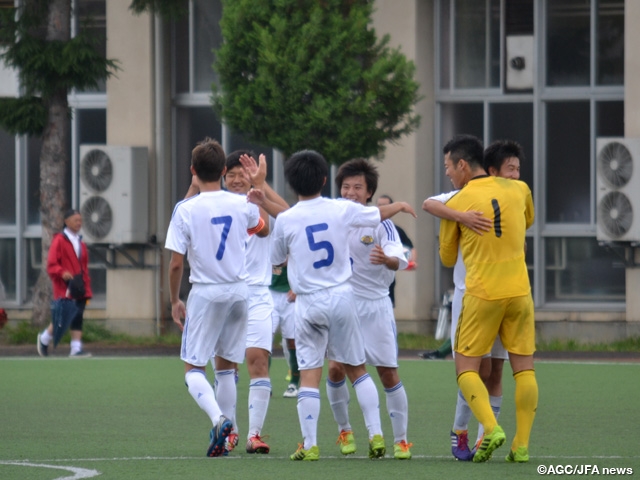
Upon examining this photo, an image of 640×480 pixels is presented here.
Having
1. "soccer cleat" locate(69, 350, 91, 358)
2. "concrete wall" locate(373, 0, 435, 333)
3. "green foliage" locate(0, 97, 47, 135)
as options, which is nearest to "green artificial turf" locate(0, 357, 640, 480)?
"soccer cleat" locate(69, 350, 91, 358)

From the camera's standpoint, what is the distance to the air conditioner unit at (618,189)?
19906 mm

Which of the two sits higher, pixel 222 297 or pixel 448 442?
pixel 222 297

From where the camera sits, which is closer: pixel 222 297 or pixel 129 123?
pixel 222 297

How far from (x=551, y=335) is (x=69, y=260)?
299 inches

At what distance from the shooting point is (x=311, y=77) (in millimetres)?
18531

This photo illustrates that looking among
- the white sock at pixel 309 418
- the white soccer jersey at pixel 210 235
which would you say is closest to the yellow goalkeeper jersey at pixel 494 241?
the white sock at pixel 309 418

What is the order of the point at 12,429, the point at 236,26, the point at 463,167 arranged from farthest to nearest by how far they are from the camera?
the point at 236,26 < the point at 12,429 < the point at 463,167

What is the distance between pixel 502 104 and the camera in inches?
869

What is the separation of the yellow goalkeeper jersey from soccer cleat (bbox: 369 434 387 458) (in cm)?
113

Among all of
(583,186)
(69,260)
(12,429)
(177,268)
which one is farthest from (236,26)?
(177,268)

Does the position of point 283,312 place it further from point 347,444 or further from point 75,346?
point 75,346

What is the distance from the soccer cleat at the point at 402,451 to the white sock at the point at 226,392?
1.22 metres

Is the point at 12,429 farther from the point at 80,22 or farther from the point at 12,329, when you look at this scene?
the point at 80,22

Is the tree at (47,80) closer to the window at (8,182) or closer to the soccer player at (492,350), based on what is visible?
the window at (8,182)
